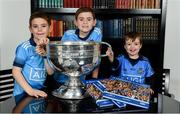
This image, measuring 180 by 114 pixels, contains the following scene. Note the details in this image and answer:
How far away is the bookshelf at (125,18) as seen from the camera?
2385 mm

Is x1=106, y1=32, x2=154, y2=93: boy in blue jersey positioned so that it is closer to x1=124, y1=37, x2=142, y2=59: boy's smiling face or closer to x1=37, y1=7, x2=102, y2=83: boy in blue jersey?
x1=124, y1=37, x2=142, y2=59: boy's smiling face

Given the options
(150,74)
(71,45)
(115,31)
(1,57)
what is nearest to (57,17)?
(115,31)

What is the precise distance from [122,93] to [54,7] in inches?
56.4

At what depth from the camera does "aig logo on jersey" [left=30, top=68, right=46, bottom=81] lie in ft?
5.10

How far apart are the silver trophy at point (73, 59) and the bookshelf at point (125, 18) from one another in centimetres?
117

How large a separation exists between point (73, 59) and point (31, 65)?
438mm

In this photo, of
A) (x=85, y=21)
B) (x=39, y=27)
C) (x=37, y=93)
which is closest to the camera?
(x=37, y=93)

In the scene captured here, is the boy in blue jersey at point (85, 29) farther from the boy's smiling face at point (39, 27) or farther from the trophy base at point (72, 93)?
the trophy base at point (72, 93)

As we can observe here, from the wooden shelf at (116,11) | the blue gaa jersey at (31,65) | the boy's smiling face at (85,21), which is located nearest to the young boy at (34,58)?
the blue gaa jersey at (31,65)

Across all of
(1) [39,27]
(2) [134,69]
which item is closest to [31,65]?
(1) [39,27]

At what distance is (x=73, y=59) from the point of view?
1.20 m

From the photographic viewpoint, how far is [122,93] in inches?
48.1

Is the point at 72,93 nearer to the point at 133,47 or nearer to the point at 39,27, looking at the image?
the point at 39,27

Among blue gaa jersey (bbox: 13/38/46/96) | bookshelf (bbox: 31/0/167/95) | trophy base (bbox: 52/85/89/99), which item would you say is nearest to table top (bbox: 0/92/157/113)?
trophy base (bbox: 52/85/89/99)
